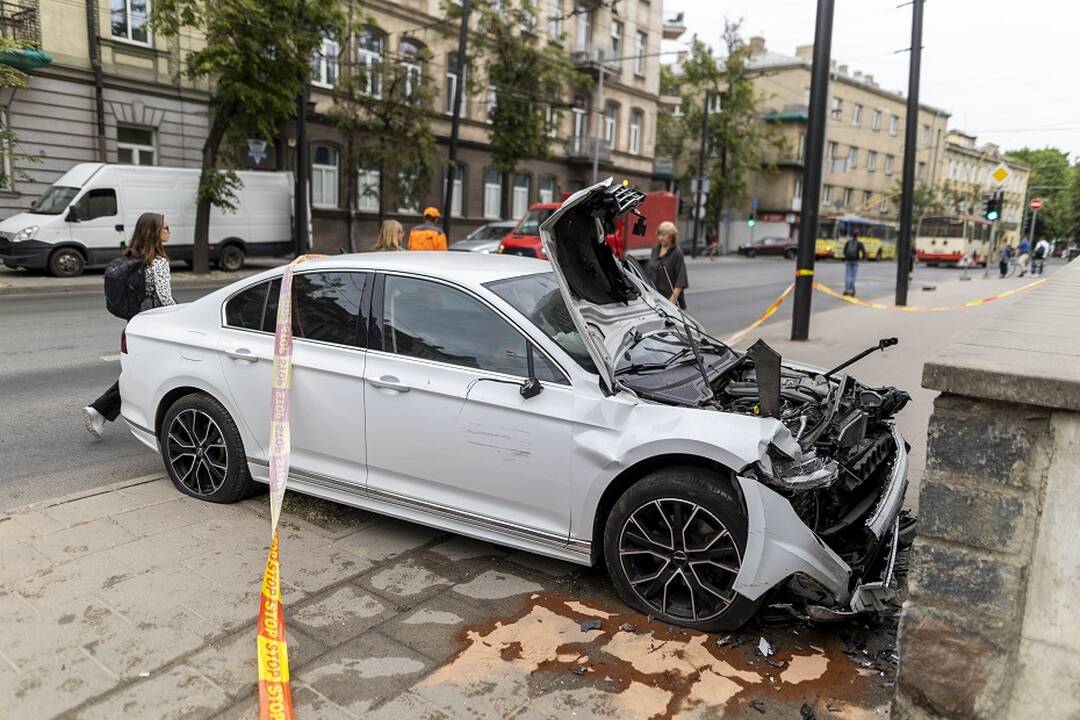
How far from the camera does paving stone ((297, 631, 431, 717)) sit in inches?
119

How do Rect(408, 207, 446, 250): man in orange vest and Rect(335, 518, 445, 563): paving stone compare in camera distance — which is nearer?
Rect(335, 518, 445, 563): paving stone

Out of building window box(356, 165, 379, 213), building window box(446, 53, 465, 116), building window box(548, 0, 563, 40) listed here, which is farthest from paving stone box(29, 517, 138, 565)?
building window box(548, 0, 563, 40)

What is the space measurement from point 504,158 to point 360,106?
22.4 feet

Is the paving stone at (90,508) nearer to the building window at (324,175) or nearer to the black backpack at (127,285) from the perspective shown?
the black backpack at (127,285)

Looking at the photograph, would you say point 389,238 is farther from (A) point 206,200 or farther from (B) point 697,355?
(A) point 206,200

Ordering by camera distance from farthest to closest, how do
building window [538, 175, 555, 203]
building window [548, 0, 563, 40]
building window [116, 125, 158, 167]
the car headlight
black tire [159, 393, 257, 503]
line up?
building window [538, 175, 555, 203] < building window [548, 0, 563, 40] < building window [116, 125, 158, 167] < the car headlight < black tire [159, 393, 257, 503]

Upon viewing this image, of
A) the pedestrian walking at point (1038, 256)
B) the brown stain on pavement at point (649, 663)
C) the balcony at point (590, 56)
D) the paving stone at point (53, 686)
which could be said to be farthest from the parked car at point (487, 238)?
the pedestrian walking at point (1038, 256)

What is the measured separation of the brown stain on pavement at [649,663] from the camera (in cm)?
313

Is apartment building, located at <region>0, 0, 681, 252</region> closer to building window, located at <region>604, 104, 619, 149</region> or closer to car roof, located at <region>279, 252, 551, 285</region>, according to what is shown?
building window, located at <region>604, 104, 619, 149</region>

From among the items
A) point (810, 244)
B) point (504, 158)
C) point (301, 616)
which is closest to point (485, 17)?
point (504, 158)

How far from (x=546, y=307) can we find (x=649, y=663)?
1.86 metres

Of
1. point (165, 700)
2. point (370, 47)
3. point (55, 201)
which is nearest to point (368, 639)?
point (165, 700)

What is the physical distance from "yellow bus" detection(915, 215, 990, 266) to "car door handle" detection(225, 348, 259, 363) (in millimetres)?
46877

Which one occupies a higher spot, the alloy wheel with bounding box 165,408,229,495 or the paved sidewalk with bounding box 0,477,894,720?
the alloy wheel with bounding box 165,408,229,495
